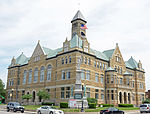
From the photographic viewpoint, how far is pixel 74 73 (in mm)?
44719

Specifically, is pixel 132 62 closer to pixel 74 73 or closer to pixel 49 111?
Answer: pixel 74 73

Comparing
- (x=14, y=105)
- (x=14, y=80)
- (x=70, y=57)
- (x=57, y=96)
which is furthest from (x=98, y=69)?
(x=14, y=80)

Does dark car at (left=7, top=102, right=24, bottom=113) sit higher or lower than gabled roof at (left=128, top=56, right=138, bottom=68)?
lower

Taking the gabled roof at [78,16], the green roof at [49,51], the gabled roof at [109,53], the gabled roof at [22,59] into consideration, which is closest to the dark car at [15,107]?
the green roof at [49,51]

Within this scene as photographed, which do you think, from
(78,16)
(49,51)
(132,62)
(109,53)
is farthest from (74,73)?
(132,62)

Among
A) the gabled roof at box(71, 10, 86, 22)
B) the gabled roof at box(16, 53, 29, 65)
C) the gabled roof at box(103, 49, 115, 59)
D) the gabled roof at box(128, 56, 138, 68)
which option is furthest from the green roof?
the gabled roof at box(128, 56, 138, 68)

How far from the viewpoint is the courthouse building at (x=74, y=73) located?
46.8m

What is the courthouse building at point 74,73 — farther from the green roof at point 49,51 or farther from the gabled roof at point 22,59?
the gabled roof at point 22,59

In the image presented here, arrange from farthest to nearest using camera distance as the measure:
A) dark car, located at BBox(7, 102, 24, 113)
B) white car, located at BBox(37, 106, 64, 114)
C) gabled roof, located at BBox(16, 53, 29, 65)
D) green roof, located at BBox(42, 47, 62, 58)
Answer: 1. gabled roof, located at BBox(16, 53, 29, 65)
2. green roof, located at BBox(42, 47, 62, 58)
3. dark car, located at BBox(7, 102, 24, 113)
4. white car, located at BBox(37, 106, 64, 114)

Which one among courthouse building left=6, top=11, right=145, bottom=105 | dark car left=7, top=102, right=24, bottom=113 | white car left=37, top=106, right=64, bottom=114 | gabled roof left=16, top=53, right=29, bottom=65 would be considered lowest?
dark car left=7, top=102, right=24, bottom=113

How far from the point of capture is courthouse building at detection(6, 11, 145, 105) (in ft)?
153

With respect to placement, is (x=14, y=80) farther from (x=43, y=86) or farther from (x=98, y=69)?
(x=98, y=69)

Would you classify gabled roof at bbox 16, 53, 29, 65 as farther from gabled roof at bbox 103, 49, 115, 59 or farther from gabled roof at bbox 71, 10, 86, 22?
gabled roof at bbox 103, 49, 115, 59

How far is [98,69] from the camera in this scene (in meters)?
52.3
